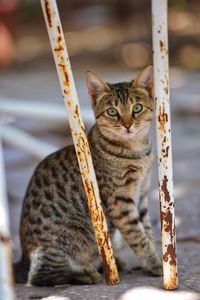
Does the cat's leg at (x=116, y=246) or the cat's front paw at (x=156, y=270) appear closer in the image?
the cat's front paw at (x=156, y=270)

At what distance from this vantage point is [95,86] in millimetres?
3525

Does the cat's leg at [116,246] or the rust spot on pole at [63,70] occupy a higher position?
the rust spot on pole at [63,70]

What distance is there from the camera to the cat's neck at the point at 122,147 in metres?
3.53

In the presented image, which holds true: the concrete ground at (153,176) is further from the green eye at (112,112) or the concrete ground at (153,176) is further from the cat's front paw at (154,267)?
the green eye at (112,112)

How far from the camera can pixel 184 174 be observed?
226 inches

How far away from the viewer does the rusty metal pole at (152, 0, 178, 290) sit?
2795 millimetres

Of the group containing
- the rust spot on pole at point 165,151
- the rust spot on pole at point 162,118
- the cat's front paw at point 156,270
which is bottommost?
the cat's front paw at point 156,270

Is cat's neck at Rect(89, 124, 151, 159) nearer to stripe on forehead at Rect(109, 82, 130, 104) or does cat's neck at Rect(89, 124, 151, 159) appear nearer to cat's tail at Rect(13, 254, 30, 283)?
stripe on forehead at Rect(109, 82, 130, 104)

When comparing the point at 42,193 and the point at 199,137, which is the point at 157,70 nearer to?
the point at 42,193

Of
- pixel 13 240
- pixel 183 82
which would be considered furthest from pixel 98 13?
pixel 13 240

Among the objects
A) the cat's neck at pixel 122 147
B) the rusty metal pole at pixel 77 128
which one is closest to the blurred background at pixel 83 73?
Answer: the cat's neck at pixel 122 147

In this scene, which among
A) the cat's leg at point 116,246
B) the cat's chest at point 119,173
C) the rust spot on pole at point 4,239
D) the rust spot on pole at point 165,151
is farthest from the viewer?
the cat's leg at point 116,246

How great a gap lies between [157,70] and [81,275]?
117cm

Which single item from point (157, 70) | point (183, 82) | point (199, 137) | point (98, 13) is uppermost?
point (98, 13)
